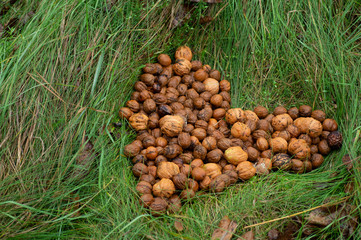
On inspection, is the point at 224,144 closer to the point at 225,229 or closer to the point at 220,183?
the point at 220,183

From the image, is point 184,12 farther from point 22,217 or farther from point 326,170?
point 22,217

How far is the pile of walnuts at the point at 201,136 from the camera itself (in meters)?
3.49

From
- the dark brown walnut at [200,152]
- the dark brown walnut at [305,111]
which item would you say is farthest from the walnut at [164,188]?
the dark brown walnut at [305,111]

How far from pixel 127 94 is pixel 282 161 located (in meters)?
1.98

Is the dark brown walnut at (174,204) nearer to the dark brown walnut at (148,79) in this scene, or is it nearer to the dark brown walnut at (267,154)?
the dark brown walnut at (267,154)

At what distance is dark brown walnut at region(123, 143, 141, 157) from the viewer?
146 inches

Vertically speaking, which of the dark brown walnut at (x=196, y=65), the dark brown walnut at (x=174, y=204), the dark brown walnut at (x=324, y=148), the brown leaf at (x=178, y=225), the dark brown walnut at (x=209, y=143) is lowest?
the brown leaf at (x=178, y=225)

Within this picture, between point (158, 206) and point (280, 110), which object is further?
point (280, 110)

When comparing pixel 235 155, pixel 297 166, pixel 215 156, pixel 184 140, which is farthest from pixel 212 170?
pixel 297 166

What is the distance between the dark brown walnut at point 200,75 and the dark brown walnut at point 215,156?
1.10m

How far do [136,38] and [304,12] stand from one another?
216 cm

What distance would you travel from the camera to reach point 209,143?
3768 mm

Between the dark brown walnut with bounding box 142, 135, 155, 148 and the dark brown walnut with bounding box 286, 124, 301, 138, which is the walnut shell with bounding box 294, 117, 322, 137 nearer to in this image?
the dark brown walnut with bounding box 286, 124, 301, 138

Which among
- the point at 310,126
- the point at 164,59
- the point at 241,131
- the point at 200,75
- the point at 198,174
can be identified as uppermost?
the point at 164,59
